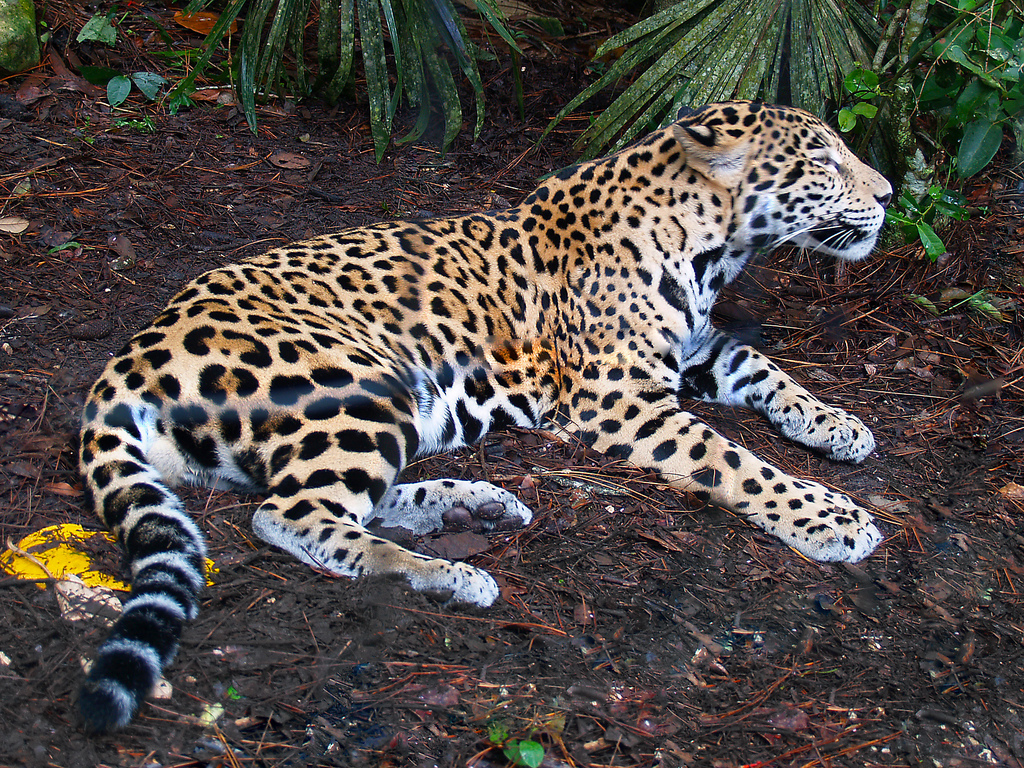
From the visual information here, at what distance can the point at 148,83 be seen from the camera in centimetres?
666

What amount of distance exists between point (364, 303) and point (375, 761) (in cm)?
247

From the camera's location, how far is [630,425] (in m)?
4.66

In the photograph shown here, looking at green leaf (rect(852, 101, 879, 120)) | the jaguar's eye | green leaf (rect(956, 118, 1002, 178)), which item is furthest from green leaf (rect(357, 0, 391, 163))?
green leaf (rect(956, 118, 1002, 178))

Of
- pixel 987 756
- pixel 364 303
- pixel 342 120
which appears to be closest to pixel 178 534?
pixel 364 303

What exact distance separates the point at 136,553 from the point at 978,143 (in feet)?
17.4

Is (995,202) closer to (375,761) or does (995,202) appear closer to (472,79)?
(472,79)

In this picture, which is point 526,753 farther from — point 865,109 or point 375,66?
point 375,66

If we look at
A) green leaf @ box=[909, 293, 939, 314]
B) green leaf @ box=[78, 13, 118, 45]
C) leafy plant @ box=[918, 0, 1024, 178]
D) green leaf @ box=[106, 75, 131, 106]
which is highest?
leafy plant @ box=[918, 0, 1024, 178]

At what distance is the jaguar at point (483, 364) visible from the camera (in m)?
3.76

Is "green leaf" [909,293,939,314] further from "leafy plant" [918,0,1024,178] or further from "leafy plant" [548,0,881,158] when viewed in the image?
"leafy plant" [548,0,881,158]

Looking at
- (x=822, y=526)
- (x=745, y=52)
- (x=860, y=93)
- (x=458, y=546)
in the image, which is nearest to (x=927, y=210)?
(x=860, y=93)

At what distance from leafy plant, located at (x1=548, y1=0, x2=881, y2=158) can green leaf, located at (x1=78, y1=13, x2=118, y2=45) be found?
3.82 metres

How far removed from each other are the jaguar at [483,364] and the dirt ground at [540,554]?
0.55ft

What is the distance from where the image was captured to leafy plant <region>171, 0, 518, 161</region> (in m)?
5.91
